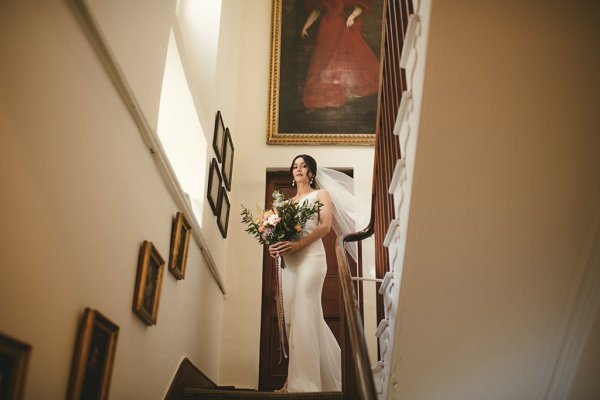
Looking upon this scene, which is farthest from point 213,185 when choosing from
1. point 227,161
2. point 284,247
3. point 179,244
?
point 179,244

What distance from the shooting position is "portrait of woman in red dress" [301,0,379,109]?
25.8 feet

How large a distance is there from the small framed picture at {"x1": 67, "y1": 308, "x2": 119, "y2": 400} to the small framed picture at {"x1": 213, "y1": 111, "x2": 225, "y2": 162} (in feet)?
10.8

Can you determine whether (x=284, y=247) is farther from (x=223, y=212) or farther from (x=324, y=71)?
(x=324, y=71)

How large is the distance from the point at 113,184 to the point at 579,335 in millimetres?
2768

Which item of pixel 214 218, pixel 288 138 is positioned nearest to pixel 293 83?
pixel 288 138

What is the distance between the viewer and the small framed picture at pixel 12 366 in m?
1.77

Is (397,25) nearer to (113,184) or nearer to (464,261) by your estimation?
(464,261)

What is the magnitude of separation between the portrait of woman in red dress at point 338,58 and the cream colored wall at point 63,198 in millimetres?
4705

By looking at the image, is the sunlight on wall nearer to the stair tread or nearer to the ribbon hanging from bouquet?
the ribbon hanging from bouquet

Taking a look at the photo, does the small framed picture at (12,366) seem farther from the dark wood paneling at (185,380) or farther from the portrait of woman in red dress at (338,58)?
the portrait of woman in red dress at (338,58)

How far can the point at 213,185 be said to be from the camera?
555 cm

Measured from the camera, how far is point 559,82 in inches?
117

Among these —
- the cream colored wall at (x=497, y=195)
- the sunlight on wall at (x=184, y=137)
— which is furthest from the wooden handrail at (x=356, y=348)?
the sunlight on wall at (x=184, y=137)

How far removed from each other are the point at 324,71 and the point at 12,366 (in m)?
6.71
